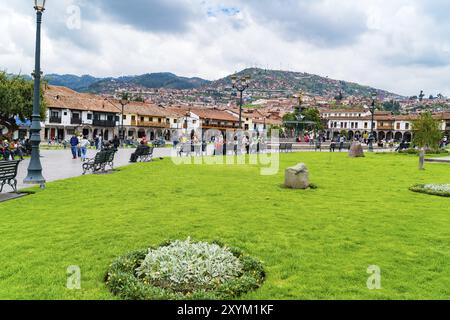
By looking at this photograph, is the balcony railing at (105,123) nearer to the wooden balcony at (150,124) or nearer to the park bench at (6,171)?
the wooden balcony at (150,124)

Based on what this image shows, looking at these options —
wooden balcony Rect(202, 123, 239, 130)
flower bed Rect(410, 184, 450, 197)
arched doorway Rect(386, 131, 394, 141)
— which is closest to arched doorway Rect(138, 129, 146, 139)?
wooden balcony Rect(202, 123, 239, 130)

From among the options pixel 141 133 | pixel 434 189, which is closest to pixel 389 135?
pixel 141 133

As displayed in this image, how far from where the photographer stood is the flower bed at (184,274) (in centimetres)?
452

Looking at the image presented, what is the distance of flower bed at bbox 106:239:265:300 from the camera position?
4.52m

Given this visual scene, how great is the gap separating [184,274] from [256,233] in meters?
2.71

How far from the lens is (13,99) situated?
2561cm

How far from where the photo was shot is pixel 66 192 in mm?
11422

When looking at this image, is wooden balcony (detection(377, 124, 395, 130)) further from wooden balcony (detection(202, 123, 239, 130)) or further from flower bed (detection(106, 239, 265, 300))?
flower bed (detection(106, 239, 265, 300))

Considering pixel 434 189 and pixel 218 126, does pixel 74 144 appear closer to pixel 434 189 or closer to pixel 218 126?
pixel 434 189

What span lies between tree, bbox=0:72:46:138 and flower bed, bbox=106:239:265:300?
23.6 m

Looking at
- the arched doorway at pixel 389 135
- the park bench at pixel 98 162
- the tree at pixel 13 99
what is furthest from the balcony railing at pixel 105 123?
the arched doorway at pixel 389 135
